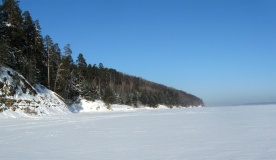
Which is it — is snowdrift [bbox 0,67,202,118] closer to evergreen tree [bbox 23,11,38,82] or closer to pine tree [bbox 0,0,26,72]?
evergreen tree [bbox 23,11,38,82]

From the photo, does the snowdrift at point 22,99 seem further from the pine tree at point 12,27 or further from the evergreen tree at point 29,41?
the pine tree at point 12,27

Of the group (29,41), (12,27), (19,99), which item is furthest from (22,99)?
(29,41)

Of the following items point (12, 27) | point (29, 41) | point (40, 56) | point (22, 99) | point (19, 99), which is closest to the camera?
point (19, 99)

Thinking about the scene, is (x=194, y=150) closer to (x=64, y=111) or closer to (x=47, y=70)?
(x=64, y=111)

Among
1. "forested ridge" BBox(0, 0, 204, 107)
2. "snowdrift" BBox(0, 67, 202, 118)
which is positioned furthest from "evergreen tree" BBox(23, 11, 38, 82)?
"snowdrift" BBox(0, 67, 202, 118)

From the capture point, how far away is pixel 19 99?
32.8 m

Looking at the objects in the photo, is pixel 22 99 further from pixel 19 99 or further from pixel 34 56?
pixel 34 56

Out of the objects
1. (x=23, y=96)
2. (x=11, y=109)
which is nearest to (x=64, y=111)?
(x=23, y=96)

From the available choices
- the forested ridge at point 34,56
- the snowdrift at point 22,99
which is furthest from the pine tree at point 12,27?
the snowdrift at point 22,99

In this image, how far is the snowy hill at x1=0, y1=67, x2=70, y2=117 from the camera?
Answer: 1186 inches

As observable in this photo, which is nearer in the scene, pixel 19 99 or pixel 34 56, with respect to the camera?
pixel 19 99

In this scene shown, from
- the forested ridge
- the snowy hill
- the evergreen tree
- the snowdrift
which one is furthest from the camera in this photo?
the evergreen tree

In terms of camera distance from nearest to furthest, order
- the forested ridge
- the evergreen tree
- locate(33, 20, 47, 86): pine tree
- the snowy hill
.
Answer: the snowy hill < the forested ridge < the evergreen tree < locate(33, 20, 47, 86): pine tree

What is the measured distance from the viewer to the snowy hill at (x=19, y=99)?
30123 millimetres
